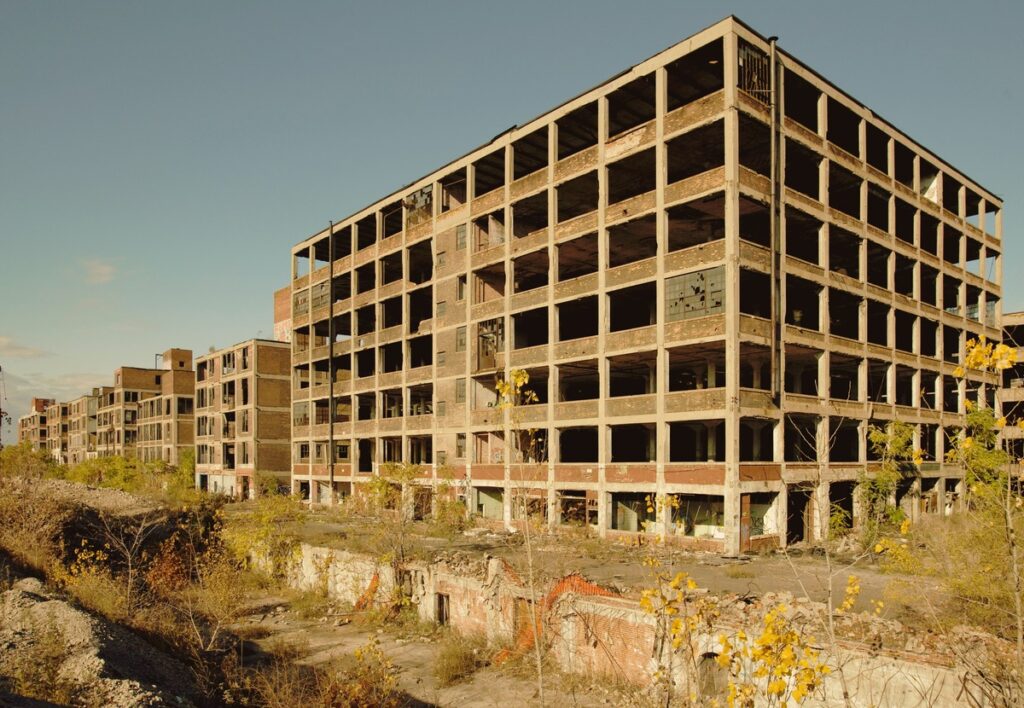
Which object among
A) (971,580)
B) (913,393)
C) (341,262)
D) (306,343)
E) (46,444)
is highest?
(341,262)

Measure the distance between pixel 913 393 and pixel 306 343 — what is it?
1695 inches

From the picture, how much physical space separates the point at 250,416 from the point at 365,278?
58.9ft

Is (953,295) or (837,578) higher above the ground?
(953,295)

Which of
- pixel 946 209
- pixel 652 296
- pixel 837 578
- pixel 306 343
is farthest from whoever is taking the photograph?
pixel 306 343

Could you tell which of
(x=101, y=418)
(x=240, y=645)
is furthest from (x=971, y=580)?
(x=101, y=418)

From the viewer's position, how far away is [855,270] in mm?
35438

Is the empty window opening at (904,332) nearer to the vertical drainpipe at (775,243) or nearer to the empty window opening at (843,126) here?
the empty window opening at (843,126)

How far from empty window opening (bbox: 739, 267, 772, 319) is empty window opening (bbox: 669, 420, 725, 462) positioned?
5274mm

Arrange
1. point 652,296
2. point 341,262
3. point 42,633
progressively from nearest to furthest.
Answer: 1. point 42,633
2. point 652,296
3. point 341,262

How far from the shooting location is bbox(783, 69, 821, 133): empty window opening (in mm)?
29703

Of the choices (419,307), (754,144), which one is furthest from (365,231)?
(754,144)

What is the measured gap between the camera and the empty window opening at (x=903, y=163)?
36656 millimetres

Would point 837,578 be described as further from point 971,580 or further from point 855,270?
point 855,270

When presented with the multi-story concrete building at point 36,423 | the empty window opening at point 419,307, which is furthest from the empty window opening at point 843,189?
the multi-story concrete building at point 36,423
